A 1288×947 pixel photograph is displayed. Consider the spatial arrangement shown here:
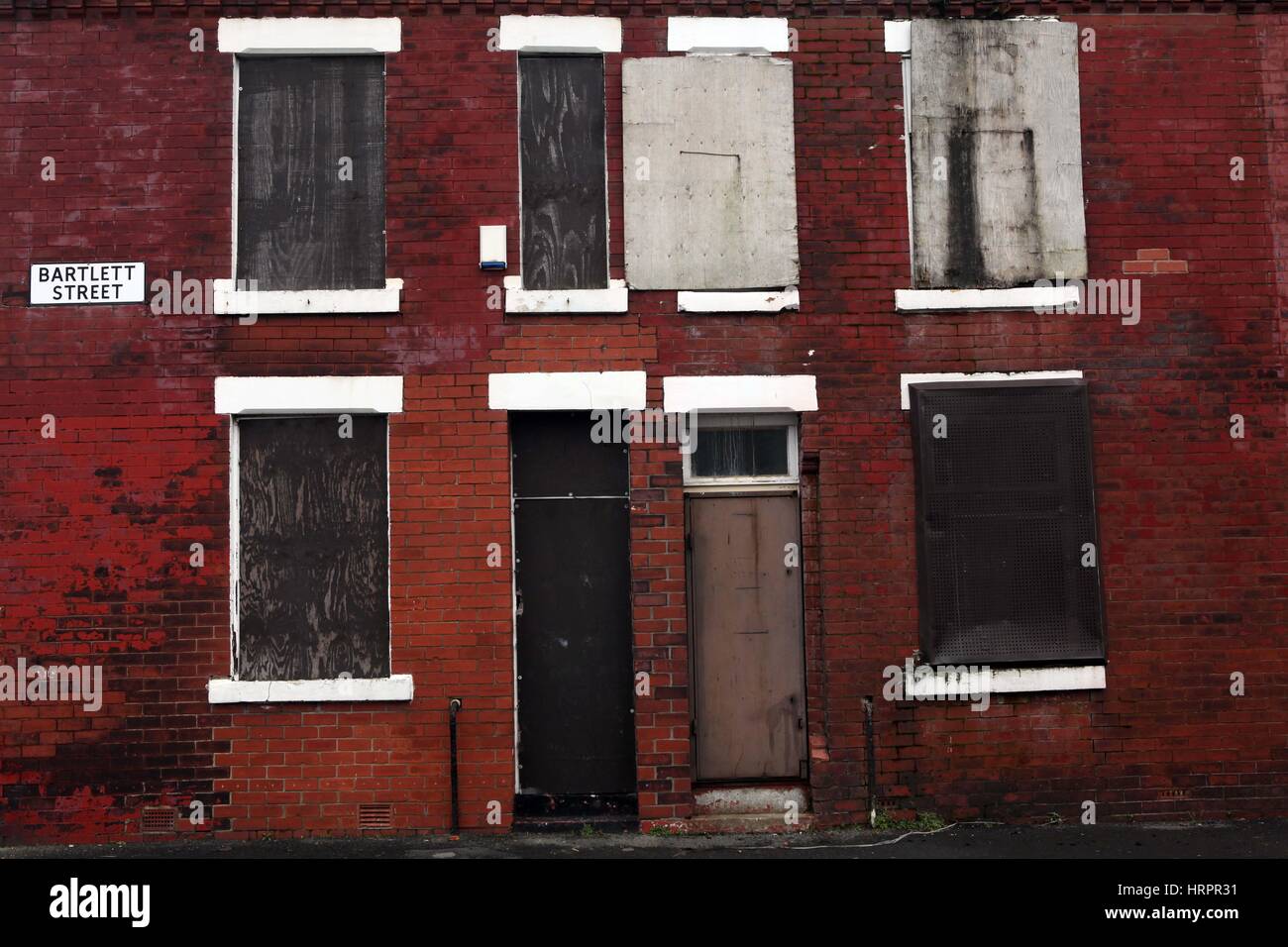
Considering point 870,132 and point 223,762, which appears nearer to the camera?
point 223,762

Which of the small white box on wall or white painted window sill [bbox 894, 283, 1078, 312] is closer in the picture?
the small white box on wall

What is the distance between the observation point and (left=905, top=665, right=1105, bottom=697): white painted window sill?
9.54m

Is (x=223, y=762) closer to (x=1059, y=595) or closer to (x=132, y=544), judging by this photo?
(x=132, y=544)

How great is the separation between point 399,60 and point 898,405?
4596 millimetres

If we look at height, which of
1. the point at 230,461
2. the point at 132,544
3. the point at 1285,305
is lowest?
the point at 132,544

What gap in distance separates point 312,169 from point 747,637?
15.9 ft

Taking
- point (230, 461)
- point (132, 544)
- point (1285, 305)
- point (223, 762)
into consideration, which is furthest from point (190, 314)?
point (1285, 305)

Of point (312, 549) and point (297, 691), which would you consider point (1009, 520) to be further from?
point (297, 691)

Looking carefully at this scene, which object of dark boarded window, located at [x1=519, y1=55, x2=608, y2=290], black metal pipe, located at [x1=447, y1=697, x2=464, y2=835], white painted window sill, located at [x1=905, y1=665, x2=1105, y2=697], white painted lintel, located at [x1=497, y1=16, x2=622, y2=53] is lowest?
black metal pipe, located at [x1=447, y1=697, x2=464, y2=835]

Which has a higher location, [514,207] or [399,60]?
[399,60]

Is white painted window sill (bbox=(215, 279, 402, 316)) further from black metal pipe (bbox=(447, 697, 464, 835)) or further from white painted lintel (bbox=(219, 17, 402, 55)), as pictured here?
black metal pipe (bbox=(447, 697, 464, 835))

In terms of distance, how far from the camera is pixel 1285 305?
32.6 ft

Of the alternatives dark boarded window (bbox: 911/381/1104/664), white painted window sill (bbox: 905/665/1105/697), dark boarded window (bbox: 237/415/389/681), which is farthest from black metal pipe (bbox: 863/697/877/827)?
dark boarded window (bbox: 237/415/389/681)

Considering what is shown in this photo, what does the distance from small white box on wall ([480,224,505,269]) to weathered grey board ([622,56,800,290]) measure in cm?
95
